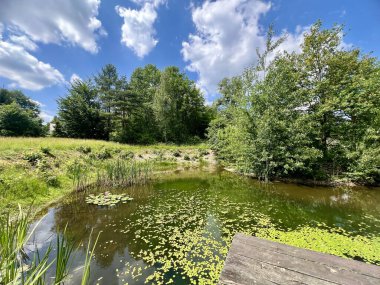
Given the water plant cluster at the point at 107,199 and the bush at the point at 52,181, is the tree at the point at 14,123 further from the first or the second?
the water plant cluster at the point at 107,199

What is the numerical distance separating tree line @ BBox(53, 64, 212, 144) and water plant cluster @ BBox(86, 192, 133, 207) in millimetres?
18707

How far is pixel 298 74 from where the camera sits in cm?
1294

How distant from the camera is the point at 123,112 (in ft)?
92.3

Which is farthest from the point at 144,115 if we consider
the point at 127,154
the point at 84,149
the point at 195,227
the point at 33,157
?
the point at 195,227

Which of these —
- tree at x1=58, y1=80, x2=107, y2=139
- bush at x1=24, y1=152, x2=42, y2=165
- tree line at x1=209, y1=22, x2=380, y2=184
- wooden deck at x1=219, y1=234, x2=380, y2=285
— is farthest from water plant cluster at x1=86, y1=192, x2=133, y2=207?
tree at x1=58, y1=80, x2=107, y2=139

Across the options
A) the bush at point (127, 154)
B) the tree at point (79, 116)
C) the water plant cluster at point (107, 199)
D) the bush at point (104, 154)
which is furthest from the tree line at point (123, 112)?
the water plant cluster at point (107, 199)

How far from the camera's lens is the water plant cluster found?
7238 millimetres

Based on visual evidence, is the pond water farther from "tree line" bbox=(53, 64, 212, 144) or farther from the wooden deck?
"tree line" bbox=(53, 64, 212, 144)

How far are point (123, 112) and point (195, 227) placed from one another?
2529 cm

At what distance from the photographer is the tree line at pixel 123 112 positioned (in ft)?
85.7

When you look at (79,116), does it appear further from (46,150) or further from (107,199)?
(107,199)

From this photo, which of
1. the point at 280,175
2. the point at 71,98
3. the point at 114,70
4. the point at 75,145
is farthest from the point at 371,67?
the point at 71,98

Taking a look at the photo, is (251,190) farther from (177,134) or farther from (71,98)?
(71,98)

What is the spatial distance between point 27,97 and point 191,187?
163 ft
